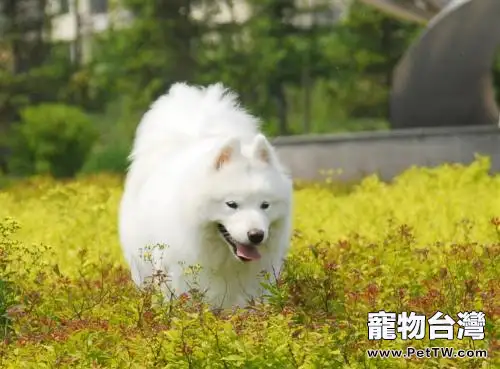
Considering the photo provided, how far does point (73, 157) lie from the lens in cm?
2041

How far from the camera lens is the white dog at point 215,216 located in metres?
6.67

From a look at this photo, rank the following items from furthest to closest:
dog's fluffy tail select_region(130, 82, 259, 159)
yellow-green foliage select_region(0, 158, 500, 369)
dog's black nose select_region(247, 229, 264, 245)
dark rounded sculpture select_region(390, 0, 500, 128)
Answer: dark rounded sculpture select_region(390, 0, 500, 128) → dog's fluffy tail select_region(130, 82, 259, 159) → dog's black nose select_region(247, 229, 264, 245) → yellow-green foliage select_region(0, 158, 500, 369)

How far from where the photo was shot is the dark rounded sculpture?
16078 millimetres

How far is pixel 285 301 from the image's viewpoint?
6.46 m

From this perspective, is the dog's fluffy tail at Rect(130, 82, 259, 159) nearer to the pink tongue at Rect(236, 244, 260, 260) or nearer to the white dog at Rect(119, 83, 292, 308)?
the white dog at Rect(119, 83, 292, 308)

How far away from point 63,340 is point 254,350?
2.75 feet

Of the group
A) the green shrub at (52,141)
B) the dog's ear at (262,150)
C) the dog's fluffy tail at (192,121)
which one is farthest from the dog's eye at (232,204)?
the green shrub at (52,141)

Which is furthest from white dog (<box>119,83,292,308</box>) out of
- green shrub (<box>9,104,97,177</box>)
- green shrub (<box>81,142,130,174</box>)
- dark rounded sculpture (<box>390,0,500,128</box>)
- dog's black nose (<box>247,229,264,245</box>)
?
green shrub (<box>9,104,97,177</box>)

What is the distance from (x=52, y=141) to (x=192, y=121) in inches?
495

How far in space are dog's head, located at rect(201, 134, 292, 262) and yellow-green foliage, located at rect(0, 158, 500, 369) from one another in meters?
0.36

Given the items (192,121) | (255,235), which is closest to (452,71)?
(192,121)

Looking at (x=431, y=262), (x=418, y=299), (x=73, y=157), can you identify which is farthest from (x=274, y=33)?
(x=418, y=299)

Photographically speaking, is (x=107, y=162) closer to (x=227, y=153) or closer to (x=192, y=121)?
(x=192, y=121)

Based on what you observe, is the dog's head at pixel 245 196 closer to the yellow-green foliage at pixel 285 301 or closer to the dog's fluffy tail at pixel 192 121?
the yellow-green foliage at pixel 285 301
